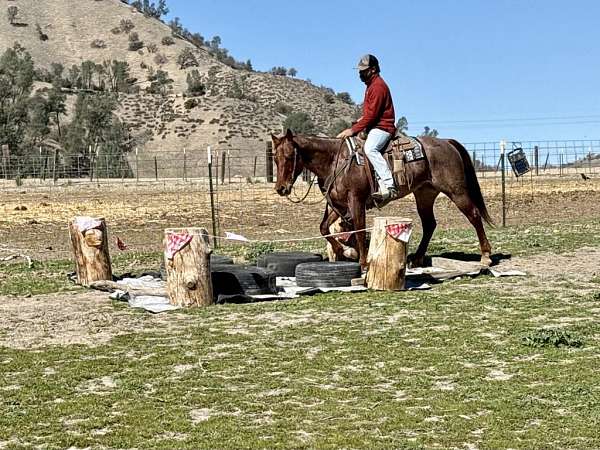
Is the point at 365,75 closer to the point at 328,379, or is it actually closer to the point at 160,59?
the point at 328,379

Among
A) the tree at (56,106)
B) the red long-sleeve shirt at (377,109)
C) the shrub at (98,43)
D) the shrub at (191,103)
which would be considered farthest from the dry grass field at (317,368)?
the shrub at (98,43)

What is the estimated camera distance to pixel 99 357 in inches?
308

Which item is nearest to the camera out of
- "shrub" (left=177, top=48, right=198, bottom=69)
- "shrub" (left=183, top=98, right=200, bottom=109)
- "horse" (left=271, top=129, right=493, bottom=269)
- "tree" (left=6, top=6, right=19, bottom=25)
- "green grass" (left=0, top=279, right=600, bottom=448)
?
"green grass" (left=0, top=279, right=600, bottom=448)

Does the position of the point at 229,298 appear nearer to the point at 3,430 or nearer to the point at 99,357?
the point at 99,357

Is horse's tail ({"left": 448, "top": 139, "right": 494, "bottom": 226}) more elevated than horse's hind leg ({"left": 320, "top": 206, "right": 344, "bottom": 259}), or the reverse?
horse's tail ({"left": 448, "top": 139, "right": 494, "bottom": 226})

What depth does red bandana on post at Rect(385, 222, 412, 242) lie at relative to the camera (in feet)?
35.6

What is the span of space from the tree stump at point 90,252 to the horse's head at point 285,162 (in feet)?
8.49

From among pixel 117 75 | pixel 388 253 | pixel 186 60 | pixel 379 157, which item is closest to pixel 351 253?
pixel 379 157

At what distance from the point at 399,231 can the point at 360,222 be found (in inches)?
51.4

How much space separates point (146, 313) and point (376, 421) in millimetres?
4714

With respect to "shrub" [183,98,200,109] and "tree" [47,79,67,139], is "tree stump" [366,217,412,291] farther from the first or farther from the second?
"shrub" [183,98,200,109]

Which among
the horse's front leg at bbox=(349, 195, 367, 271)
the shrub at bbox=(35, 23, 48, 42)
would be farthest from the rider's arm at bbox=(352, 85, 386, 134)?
the shrub at bbox=(35, 23, 48, 42)

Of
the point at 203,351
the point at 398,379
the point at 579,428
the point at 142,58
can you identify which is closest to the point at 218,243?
the point at 203,351

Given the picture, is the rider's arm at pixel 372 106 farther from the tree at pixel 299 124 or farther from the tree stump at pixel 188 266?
Result: the tree at pixel 299 124
